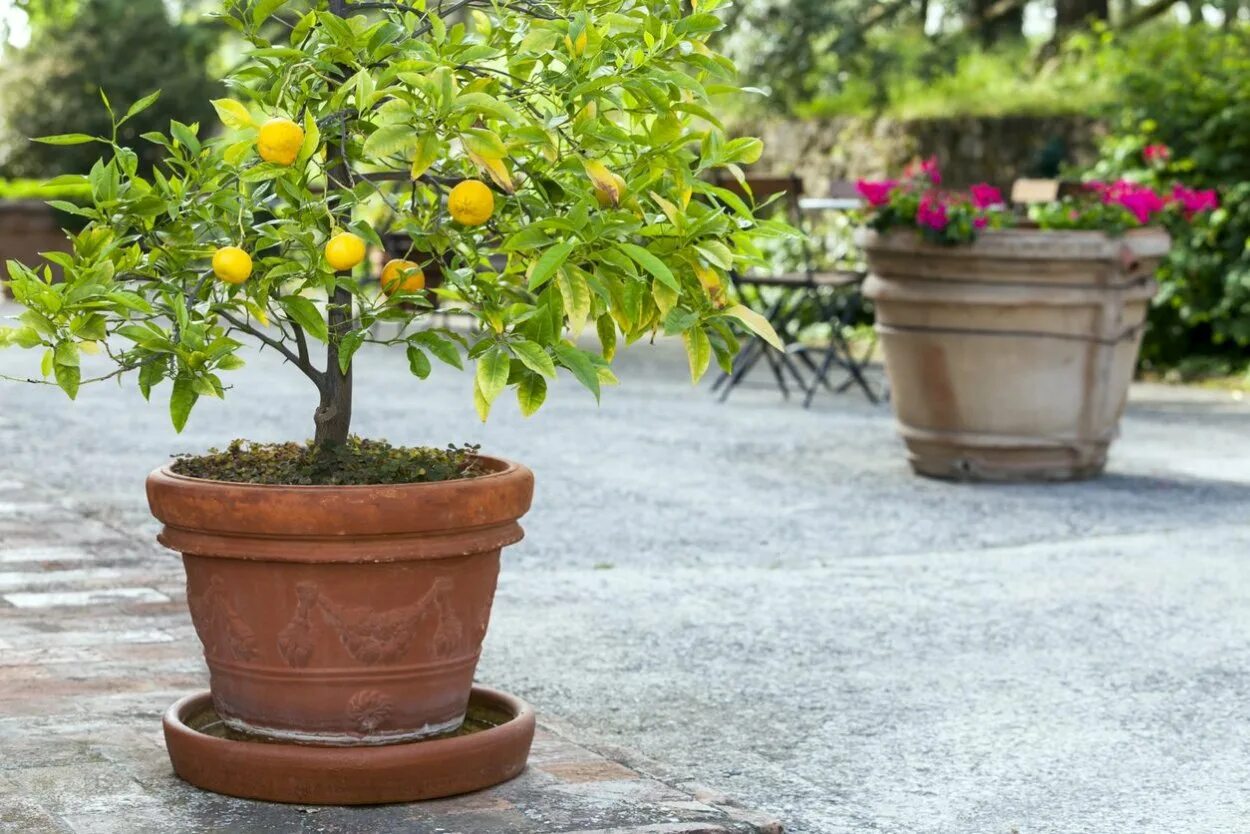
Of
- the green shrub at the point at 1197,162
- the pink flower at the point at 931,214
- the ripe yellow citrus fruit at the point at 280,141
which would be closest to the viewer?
the ripe yellow citrus fruit at the point at 280,141

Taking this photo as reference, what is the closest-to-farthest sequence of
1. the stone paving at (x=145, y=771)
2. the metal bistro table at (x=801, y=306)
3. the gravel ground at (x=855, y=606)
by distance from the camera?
the stone paving at (x=145, y=771)
the gravel ground at (x=855, y=606)
the metal bistro table at (x=801, y=306)

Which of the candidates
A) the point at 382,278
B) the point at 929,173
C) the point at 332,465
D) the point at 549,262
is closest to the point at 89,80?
the point at 929,173

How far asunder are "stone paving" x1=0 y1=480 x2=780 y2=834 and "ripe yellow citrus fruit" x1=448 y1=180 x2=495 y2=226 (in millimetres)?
918

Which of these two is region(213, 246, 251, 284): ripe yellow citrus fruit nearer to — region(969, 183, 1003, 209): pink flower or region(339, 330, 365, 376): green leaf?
region(339, 330, 365, 376): green leaf

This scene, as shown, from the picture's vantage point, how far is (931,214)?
6.57 m

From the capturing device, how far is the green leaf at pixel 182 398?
2781 millimetres

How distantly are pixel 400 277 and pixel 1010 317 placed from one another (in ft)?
13.7

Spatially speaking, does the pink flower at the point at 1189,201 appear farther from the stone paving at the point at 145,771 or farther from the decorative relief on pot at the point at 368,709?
the decorative relief on pot at the point at 368,709

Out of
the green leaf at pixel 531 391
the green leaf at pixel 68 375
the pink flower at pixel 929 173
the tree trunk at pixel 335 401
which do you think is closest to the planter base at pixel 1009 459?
the pink flower at pixel 929 173

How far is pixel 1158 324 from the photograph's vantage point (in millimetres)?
10672

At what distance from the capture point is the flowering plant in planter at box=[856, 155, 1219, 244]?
657 cm

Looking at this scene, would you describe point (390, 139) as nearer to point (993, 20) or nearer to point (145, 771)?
point (145, 771)

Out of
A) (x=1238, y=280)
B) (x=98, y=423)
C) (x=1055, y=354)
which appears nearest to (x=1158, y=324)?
(x=1238, y=280)

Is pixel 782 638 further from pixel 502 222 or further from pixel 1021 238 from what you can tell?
pixel 1021 238
